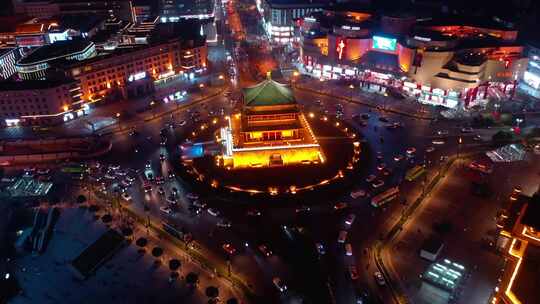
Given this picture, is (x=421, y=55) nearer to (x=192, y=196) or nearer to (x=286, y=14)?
(x=286, y=14)

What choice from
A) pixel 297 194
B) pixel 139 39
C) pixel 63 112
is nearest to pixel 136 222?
pixel 297 194

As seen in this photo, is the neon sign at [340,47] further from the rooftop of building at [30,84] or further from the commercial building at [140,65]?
the rooftop of building at [30,84]

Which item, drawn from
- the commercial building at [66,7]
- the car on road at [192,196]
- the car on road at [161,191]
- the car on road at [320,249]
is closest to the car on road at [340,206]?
the car on road at [320,249]

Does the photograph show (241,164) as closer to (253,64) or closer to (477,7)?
(253,64)

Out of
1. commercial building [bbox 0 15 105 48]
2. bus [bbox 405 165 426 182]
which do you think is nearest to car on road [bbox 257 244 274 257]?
bus [bbox 405 165 426 182]

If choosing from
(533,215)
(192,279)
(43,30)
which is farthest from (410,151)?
(43,30)

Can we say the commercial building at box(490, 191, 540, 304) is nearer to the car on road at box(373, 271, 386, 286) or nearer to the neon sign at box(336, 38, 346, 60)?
the car on road at box(373, 271, 386, 286)
